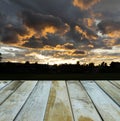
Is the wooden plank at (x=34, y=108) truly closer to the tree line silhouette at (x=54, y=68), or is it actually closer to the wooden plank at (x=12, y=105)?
the wooden plank at (x=12, y=105)

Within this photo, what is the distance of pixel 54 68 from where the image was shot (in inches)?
Result: 138

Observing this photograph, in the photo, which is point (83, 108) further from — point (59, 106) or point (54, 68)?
point (54, 68)

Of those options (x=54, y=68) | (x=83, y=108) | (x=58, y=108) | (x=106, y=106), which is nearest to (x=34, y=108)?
(x=58, y=108)

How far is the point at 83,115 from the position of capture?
1289 millimetres

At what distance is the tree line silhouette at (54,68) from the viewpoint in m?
3.46

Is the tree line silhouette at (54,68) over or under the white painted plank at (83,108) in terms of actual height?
over

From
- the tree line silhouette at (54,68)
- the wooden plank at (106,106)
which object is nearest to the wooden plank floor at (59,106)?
the wooden plank at (106,106)

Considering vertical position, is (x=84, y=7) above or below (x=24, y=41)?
above

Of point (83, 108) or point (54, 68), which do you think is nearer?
point (83, 108)

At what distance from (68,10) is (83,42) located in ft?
1.87

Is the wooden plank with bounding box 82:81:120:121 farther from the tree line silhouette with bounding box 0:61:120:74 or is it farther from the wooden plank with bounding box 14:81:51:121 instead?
the tree line silhouette with bounding box 0:61:120:74

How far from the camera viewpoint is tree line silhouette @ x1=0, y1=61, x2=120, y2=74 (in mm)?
3461

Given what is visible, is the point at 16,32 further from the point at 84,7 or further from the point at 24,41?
the point at 84,7

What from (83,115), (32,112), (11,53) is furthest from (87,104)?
(11,53)
